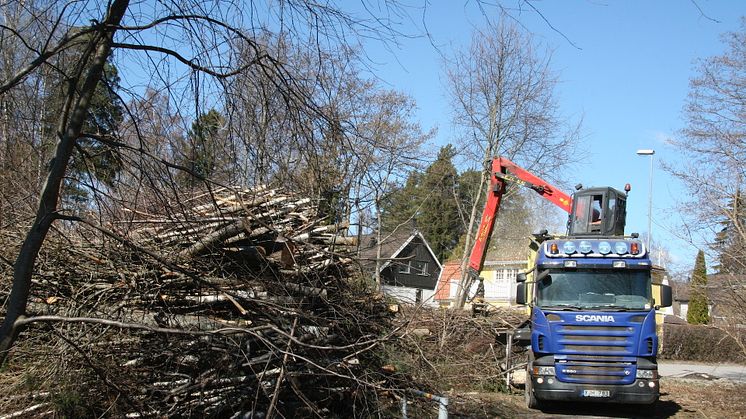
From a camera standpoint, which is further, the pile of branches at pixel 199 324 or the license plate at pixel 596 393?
the license plate at pixel 596 393

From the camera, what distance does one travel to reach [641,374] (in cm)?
1117

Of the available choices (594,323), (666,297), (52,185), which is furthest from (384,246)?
Answer: (52,185)

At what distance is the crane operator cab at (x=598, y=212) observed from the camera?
45.5 feet

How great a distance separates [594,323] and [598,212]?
11.4ft

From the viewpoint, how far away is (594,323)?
449 inches

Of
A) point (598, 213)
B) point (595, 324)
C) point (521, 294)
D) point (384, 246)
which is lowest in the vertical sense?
point (595, 324)

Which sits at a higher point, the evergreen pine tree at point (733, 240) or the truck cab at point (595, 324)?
the evergreen pine tree at point (733, 240)

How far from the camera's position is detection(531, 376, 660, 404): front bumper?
11164mm

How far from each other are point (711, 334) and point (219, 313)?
2561 centimetres

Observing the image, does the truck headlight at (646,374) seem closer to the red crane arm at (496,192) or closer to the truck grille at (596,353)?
the truck grille at (596,353)

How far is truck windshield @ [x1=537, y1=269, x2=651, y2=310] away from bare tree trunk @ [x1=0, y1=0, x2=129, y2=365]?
9.77 meters

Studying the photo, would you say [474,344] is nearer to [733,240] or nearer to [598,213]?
[598,213]

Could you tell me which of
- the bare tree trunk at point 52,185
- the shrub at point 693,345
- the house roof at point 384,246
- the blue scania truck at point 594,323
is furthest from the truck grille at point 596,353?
the shrub at point 693,345

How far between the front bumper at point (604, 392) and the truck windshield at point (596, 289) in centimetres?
129
